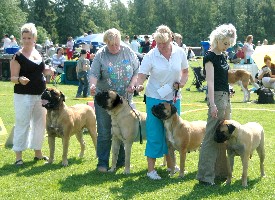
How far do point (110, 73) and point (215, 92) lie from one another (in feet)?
4.71

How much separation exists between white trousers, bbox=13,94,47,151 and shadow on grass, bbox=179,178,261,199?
245 cm

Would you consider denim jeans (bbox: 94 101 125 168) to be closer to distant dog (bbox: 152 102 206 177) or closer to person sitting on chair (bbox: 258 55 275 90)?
distant dog (bbox: 152 102 206 177)

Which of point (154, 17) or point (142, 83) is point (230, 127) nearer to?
point (142, 83)

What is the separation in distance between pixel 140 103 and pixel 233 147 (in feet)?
26.5

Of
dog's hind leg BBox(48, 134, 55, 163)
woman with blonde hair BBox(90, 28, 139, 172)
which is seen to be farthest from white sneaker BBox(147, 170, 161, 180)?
dog's hind leg BBox(48, 134, 55, 163)

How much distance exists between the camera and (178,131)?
571 centimetres

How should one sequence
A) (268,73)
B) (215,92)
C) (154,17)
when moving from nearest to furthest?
(215,92)
(268,73)
(154,17)

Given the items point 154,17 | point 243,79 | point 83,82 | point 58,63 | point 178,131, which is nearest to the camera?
point 178,131

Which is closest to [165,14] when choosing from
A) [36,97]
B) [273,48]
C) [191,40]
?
[191,40]

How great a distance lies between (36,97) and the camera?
658cm

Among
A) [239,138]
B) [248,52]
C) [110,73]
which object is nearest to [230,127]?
[239,138]

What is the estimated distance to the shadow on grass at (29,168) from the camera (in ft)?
20.2

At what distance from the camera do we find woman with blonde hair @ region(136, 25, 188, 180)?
5.69 meters

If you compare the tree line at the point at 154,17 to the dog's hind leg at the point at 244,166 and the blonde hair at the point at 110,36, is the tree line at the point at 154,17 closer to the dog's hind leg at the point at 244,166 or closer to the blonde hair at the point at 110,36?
the blonde hair at the point at 110,36
